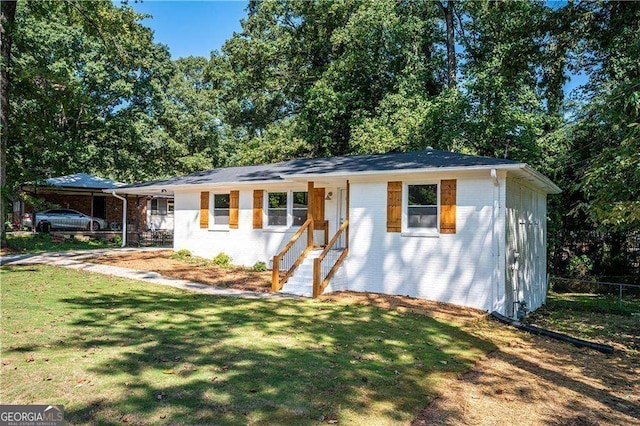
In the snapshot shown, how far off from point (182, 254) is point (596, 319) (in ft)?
46.4

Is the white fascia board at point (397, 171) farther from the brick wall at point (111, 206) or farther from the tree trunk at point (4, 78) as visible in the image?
the brick wall at point (111, 206)

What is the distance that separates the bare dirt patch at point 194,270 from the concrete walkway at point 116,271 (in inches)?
18.6

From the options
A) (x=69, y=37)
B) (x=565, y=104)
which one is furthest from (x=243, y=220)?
(x=69, y=37)

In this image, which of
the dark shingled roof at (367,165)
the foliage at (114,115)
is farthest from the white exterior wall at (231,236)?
the foliage at (114,115)

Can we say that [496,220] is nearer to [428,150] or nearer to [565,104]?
[428,150]

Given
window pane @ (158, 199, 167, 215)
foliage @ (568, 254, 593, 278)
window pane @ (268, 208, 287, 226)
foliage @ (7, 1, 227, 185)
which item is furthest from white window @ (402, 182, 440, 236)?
window pane @ (158, 199, 167, 215)

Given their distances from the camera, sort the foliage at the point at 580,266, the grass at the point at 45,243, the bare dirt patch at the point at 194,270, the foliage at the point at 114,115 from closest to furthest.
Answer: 1. the bare dirt patch at the point at 194,270
2. the grass at the point at 45,243
3. the foliage at the point at 580,266
4. the foliage at the point at 114,115

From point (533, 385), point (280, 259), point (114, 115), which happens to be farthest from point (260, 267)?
point (114, 115)

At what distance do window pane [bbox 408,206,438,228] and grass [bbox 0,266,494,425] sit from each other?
296 cm

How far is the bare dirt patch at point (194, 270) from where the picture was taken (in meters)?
12.3

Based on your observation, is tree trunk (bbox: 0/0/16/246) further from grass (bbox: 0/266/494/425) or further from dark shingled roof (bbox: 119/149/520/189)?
grass (bbox: 0/266/494/425)

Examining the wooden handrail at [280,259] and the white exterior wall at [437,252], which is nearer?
the white exterior wall at [437,252]

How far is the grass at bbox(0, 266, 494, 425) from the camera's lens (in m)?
3.89

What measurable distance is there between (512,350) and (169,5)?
55.5 ft
